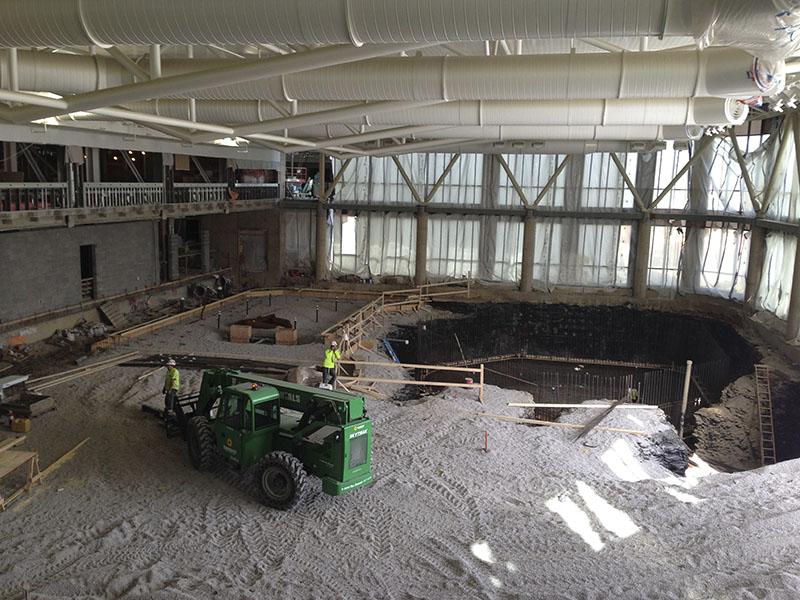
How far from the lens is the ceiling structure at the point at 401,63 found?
7816mm

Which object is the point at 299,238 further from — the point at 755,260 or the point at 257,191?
the point at 755,260

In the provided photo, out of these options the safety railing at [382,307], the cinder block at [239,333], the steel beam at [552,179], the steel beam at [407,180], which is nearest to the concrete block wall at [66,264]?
the cinder block at [239,333]

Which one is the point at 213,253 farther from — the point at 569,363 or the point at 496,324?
the point at 569,363

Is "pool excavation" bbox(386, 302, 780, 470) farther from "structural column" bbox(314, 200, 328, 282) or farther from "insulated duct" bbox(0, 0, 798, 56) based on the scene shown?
"insulated duct" bbox(0, 0, 798, 56)

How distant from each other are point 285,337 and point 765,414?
47.0 feet

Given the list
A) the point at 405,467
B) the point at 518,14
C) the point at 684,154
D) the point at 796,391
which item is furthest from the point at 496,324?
the point at 518,14

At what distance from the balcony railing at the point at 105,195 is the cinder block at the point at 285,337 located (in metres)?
6.67

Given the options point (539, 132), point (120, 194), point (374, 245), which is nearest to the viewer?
point (539, 132)

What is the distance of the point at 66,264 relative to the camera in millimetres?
24109

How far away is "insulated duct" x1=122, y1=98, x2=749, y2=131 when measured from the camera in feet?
50.1

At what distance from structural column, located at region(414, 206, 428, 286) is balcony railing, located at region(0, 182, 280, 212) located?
301 inches

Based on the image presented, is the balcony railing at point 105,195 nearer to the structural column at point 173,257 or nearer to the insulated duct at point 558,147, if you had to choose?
the structural column at point 173,257

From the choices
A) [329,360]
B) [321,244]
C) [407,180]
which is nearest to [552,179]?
[407,180]

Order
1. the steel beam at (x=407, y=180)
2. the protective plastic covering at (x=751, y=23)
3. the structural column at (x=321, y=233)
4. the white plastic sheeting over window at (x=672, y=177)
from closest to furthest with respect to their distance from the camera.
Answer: the protective plastic covering at (x=751, y=23), the white plastic sheeting over window at (x=672, y=177), the steel beam at (x=407, y=180), the structural column at (x=321, y=233)
